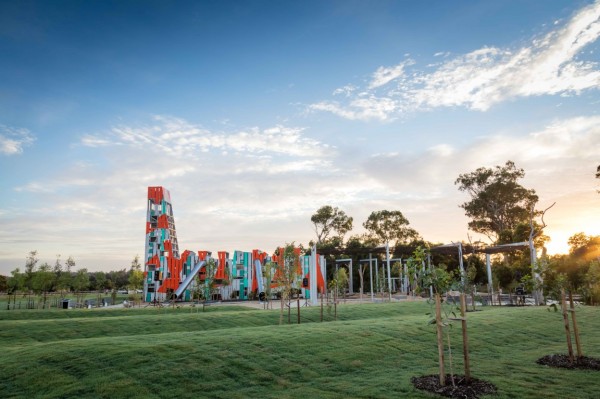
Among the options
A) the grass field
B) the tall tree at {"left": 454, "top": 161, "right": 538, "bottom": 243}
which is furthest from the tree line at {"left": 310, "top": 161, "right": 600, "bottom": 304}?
the grass field

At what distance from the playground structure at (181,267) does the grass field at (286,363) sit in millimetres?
26545

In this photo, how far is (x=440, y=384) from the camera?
9.65m

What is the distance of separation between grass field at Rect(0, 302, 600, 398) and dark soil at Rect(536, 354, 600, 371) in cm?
55

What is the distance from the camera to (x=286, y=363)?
11.9 metres

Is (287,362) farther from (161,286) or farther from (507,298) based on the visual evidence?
(161,286)

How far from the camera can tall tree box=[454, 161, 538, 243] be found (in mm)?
58500

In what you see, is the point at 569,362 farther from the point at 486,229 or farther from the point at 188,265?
the point at 486,229

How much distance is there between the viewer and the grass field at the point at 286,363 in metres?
9.60

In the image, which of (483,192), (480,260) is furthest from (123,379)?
(480,260)

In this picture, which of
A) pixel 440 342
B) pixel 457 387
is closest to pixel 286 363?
pixel 440 342

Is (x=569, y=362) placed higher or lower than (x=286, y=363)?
lower

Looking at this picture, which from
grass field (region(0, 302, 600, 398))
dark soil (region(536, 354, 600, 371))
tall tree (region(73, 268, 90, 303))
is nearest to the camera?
grass field (region(0, 302, 600, 398))

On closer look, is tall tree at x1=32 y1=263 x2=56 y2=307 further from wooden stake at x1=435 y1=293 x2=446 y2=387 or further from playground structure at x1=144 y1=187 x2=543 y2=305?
wooden stake at x1=435 y1=293 x2=446 y2=387

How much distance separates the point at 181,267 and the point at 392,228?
140 ft
